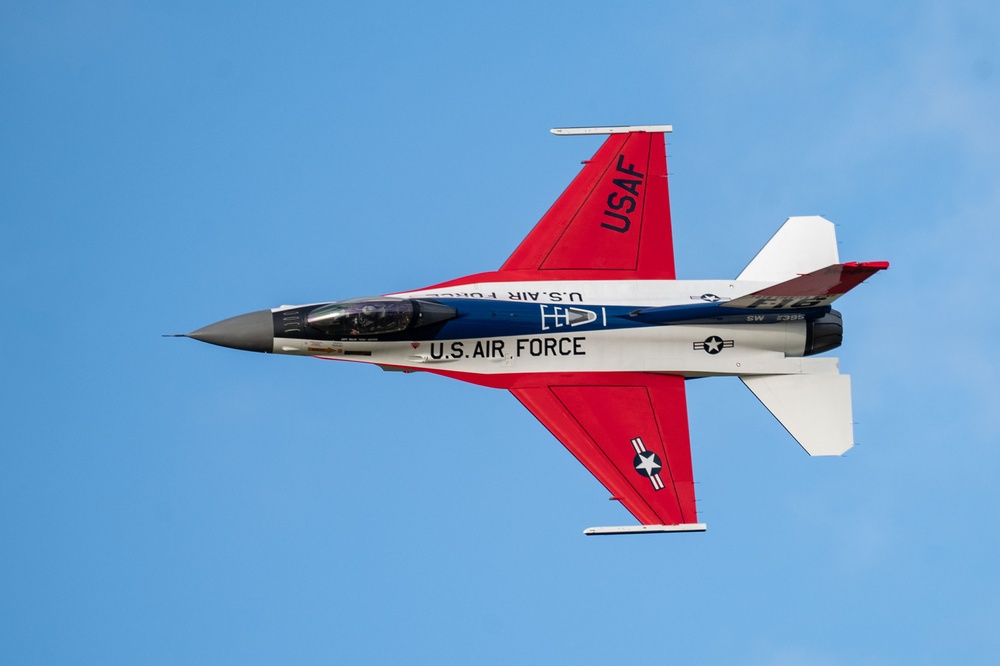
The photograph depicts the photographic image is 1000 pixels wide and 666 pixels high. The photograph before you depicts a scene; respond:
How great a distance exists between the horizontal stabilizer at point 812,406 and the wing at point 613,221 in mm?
2999

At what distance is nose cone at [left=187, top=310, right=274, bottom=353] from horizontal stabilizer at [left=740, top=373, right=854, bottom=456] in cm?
932

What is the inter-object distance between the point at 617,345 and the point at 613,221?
280 cm

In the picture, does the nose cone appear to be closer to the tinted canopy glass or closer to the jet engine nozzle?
the tinted canopy glass

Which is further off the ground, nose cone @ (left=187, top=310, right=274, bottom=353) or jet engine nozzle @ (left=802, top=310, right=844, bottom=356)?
nose cone @ (left=187, top=310, right=274, bottom=353)

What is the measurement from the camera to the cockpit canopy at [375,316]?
107 feet

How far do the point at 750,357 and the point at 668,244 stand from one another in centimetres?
287

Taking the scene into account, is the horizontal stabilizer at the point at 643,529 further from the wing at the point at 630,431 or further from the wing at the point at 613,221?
the wing at the point at 613,221

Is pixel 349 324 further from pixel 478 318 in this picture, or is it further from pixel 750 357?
pixel 750 357

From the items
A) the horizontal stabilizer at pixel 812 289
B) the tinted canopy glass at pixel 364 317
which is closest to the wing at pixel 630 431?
the horizontal stabilizer at pixel 812 289

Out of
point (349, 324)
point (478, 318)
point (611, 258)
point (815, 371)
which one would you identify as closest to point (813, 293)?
point (815, 371)

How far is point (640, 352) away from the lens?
109 feet

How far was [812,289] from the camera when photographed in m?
32.9

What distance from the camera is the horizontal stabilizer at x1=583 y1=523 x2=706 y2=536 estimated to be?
31.8 metres

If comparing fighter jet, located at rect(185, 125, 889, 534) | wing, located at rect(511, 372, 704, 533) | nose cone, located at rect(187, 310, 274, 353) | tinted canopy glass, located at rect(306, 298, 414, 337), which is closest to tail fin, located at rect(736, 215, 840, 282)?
fighter jet, located at rect(185, 125, 889, 534)
